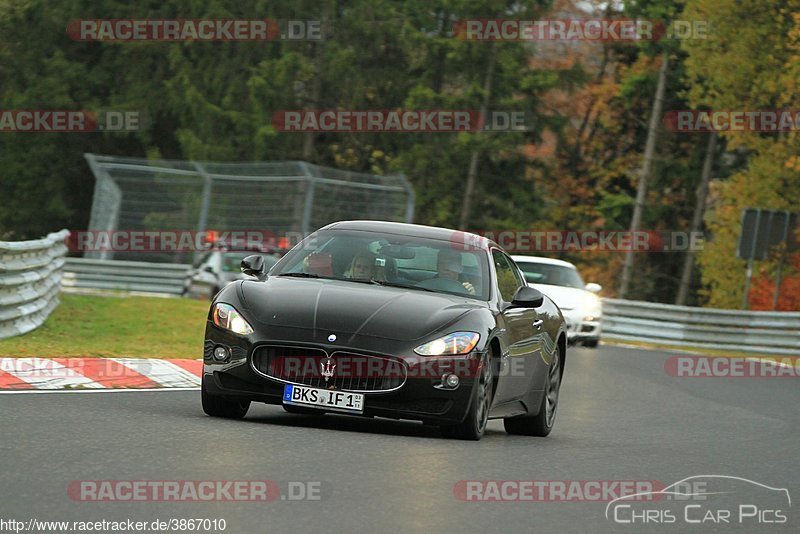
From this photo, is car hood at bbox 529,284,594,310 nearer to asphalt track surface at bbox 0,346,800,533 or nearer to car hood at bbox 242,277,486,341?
asphalt track surface at bbox 0,346,800,533

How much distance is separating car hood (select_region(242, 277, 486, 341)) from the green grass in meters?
4.62

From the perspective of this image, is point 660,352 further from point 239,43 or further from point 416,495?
point 239,43

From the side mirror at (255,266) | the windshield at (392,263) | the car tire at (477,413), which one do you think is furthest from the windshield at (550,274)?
the car tire at (477,413)

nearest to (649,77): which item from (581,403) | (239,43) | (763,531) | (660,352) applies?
(239,43)

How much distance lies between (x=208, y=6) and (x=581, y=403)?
45.0 meters

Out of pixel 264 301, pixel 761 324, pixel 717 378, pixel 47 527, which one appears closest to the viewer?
pixel 47 527

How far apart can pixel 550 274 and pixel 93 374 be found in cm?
1505

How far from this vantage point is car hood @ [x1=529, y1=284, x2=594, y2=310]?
26.9 metres

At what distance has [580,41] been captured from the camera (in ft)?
202

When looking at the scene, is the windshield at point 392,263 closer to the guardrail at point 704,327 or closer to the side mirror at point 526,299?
the side mirror at point 526,299

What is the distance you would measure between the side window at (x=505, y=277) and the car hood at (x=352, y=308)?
84 centimetres

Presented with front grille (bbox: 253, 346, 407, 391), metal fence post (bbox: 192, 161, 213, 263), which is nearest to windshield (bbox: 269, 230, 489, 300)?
front grille (bbox: 253, 346, 407, 391)

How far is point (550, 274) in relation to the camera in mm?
27750

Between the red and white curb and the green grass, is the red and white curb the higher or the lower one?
→ the higher one
